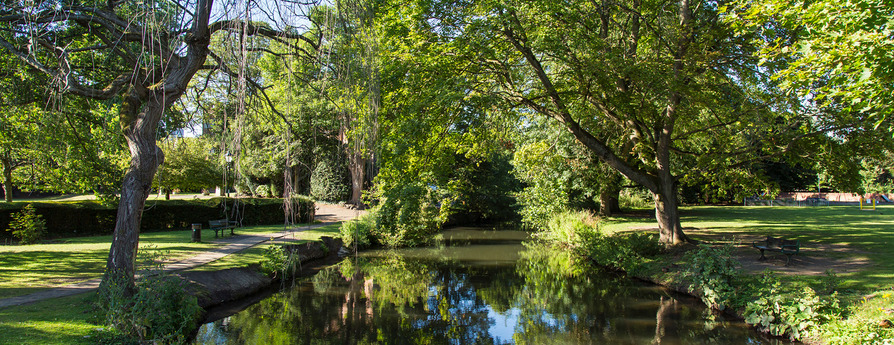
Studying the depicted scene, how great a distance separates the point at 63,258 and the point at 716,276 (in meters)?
14.4

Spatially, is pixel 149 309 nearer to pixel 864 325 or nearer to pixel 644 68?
pixel 864 325

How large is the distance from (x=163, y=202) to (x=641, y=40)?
61.1 ft

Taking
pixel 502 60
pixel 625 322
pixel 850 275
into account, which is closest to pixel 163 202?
pixel 502 60

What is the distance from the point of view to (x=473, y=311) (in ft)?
31.9

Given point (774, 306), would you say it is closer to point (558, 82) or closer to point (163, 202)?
point (558, 82)

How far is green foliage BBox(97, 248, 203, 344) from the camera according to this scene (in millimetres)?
6102

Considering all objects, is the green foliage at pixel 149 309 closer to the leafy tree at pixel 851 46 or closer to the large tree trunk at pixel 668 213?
the leafy tree at pixel 851 46

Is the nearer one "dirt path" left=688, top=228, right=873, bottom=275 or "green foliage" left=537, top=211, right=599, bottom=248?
"dirt path" left=688, top=228, right=873, bottom=275

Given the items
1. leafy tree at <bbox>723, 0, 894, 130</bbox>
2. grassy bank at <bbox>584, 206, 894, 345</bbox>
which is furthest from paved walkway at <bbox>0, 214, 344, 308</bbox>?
grassy bank at <bbox>584, 206, 894, 345</bbox>

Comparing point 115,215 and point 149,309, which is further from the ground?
point 115,215

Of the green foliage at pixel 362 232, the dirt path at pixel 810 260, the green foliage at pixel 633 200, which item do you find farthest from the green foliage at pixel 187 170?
the green foliage at pixel 633 200

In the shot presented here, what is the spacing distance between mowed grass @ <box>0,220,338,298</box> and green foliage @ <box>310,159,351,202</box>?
13.2 meters

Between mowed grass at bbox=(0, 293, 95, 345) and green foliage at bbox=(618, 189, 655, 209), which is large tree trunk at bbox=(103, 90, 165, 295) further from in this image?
green foliage at bbox=(618, 189, 655, 209)

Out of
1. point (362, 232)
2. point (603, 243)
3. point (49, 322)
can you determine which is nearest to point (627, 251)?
point (603, 243)
